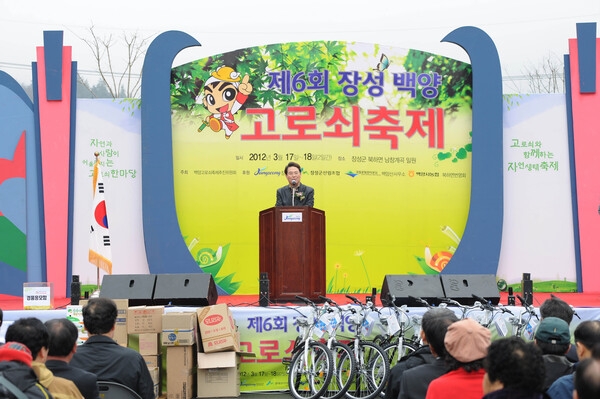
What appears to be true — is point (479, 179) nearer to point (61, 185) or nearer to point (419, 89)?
point (419, 89)

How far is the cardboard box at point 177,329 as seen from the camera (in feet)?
25.1

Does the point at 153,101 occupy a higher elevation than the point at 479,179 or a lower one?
higher

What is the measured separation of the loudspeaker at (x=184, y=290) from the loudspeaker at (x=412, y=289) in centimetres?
178

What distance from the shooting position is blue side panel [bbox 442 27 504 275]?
37.1ft

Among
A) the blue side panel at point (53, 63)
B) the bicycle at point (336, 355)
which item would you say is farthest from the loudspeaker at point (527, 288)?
the blue side panel at point (53, 63)

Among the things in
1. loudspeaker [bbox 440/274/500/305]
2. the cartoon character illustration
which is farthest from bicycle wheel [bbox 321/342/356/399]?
the cartoon character illustration

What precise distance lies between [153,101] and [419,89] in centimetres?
357

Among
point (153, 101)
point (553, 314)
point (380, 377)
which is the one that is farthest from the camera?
point (153, 101)

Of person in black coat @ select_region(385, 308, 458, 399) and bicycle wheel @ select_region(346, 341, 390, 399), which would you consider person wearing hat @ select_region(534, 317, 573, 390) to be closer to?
person in black coat @ select_region(385, 308, 458, 399)

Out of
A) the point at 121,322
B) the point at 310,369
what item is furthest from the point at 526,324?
the point at 121,322

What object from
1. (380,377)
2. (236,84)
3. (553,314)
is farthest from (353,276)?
(553,314)

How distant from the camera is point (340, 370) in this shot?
7.69 meters

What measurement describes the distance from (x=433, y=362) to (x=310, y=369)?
372 centimetres

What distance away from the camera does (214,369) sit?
7906mm
